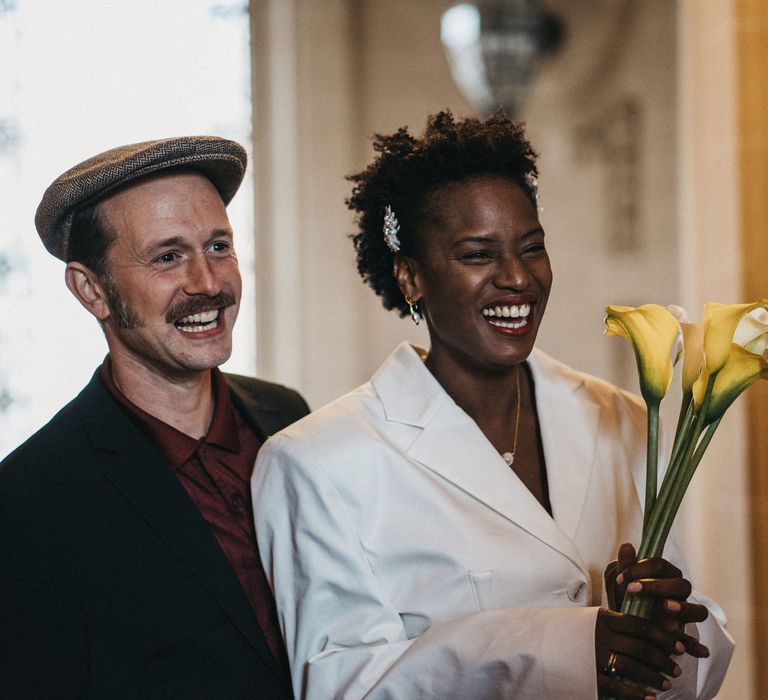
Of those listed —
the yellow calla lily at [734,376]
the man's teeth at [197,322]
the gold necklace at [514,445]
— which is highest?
the man's teeth at [197,322]

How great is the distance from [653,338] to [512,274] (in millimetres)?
370

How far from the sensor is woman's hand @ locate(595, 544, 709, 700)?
1.50 meters

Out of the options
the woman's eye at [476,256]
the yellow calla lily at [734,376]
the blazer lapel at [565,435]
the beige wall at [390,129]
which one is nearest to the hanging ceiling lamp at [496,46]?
the beige wall at [390,129]

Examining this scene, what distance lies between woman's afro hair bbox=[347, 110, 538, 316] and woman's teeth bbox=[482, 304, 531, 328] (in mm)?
212

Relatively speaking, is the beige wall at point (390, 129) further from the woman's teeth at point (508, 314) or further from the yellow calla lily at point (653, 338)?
the yellow calla lily at point (653, 338)

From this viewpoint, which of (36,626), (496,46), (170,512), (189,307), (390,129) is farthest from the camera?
(390,129)

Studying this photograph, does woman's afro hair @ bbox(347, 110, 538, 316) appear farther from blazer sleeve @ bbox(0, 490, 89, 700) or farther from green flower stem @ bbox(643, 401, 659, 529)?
blazer sleeve @ bbox(0, 490, 89, 700)

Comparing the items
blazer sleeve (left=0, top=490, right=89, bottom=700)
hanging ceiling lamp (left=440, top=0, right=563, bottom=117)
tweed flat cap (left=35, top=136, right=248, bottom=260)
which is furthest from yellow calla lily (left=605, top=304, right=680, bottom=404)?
hanging ceiling lamp (left=440, top=0, right=563, bottom=117)

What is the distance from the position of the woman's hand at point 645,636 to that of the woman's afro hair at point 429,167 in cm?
77

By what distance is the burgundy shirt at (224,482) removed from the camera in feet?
6.23

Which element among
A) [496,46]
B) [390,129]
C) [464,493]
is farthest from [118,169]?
[390,129]

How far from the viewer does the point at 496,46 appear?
11.6ft

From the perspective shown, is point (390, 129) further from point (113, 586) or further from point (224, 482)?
point (113, 586)

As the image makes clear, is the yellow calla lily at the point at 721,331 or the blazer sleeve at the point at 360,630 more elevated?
the yellow calla lily at the point at 721,331
